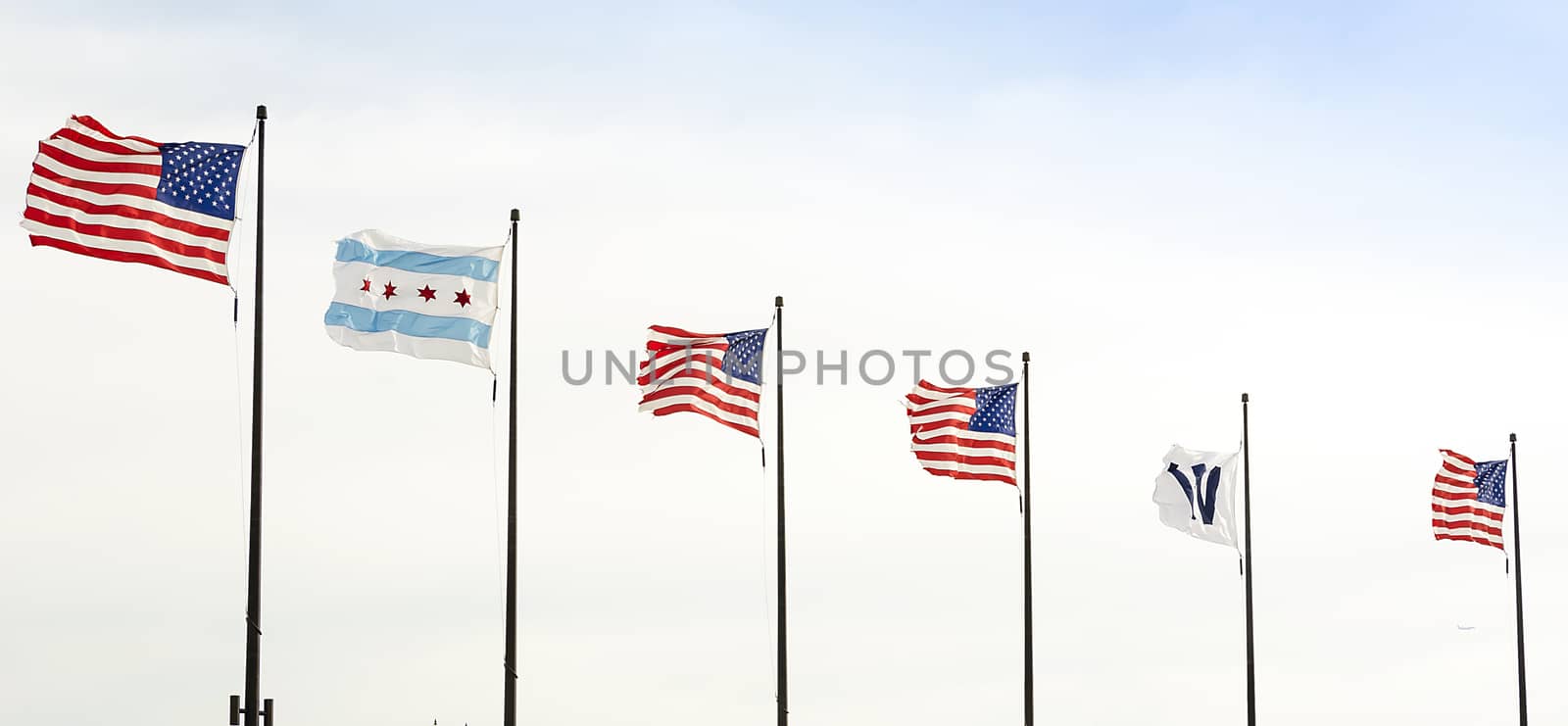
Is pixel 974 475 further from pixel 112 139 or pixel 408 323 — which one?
pixel 112 139

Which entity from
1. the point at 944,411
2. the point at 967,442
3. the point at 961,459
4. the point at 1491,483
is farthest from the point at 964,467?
the point at 1491,483

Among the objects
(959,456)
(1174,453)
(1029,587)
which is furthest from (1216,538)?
(959,456)

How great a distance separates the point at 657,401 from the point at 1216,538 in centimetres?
1507

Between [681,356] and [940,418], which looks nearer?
[681,356]

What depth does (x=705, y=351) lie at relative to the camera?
3136cm

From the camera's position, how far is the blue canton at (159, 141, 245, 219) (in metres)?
25.6

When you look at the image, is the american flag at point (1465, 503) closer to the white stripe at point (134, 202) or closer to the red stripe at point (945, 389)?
the red stripe at point (945, 389)

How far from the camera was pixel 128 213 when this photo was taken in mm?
25312

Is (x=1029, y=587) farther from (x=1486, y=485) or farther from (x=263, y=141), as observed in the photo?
(x=263, y=141)

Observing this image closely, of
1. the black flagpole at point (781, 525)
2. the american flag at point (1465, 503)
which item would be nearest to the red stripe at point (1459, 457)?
the american flag at point (1465, 503)

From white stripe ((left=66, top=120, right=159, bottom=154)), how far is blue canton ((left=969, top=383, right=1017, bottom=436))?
52.7 feet

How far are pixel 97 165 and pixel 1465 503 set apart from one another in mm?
31486

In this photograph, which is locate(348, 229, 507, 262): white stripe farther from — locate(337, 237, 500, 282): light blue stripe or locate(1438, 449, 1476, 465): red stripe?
locate(1438, 449, 1476, 465): red stripe

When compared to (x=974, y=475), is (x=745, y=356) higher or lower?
higher
